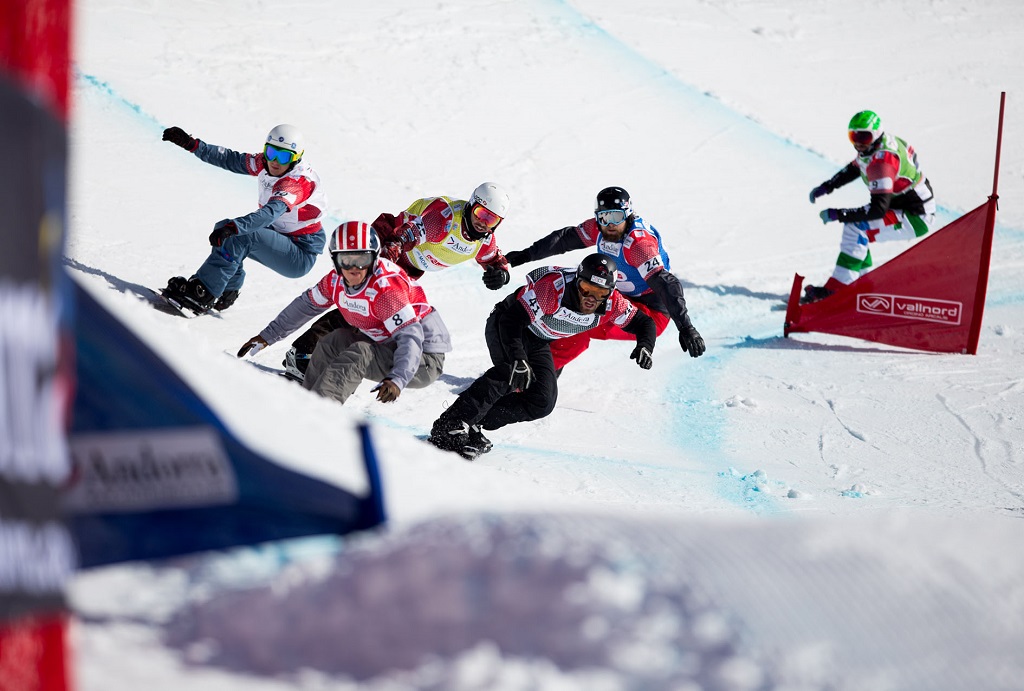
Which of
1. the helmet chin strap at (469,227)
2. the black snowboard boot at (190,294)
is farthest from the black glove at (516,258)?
the black snowboard boot at (190,294)

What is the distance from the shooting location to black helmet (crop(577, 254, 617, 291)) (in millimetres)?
5445

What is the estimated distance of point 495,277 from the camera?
684cm

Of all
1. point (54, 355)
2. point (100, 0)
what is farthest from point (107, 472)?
point (100, 0)

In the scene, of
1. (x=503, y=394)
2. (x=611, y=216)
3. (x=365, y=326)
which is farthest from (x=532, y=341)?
(x=611, y=216)

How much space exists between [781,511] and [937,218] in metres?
7.64

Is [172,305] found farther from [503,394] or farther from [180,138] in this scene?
[503,394]

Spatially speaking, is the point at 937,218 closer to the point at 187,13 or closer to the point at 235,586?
the point at 187,13

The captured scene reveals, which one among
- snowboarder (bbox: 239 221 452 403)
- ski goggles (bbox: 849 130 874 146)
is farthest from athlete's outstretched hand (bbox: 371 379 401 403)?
ski goggles (bbox: 849 130 874 146)

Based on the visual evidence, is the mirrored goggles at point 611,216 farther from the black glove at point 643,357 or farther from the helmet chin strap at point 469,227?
the black glove at point 643,357

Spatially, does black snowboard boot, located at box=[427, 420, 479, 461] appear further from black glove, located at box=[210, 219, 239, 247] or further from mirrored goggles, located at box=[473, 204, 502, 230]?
black glove, located at box=[210, 219, 239, 247]

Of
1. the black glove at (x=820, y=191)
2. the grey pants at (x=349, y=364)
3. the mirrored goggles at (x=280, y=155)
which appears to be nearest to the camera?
the grey pants at (x=349, y=364)

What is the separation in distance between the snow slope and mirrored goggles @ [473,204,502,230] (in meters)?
1.07

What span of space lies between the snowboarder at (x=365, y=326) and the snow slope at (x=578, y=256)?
55cm

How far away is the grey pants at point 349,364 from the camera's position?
514 cm
